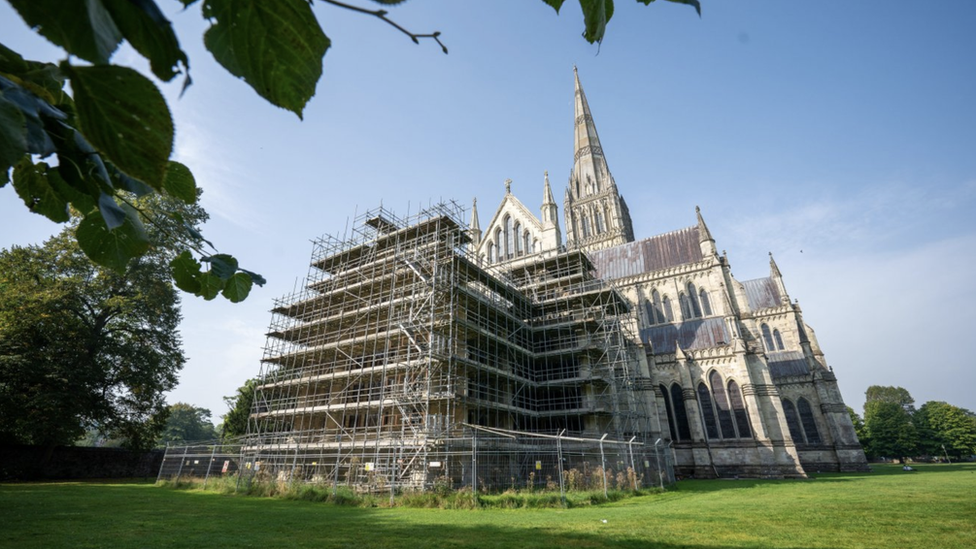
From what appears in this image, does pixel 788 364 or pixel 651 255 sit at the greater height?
pixel 651 255

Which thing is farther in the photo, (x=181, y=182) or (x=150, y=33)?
(x=181, y=182)

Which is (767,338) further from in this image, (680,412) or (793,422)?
(680,412)

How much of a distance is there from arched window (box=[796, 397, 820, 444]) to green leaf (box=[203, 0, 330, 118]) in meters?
37.5

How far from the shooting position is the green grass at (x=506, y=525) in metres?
7.00

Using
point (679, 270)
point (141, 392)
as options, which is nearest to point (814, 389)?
point (679, 270)

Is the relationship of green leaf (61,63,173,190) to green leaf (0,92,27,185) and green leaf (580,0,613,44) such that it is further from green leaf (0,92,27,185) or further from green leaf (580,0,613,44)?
green leaf (580,0,613,44)

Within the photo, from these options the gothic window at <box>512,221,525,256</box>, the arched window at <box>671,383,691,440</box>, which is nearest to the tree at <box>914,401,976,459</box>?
the arched window at <box>671,383,691,440</box>

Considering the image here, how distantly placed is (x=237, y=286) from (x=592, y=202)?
50.0 meters

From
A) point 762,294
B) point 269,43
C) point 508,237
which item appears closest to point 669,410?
point 762,294

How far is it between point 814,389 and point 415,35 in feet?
123

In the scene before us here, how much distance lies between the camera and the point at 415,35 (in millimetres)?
843

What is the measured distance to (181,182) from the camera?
1.23 m

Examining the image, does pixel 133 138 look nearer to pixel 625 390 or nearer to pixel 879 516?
pixel 879 516

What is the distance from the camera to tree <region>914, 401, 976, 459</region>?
165 feet
